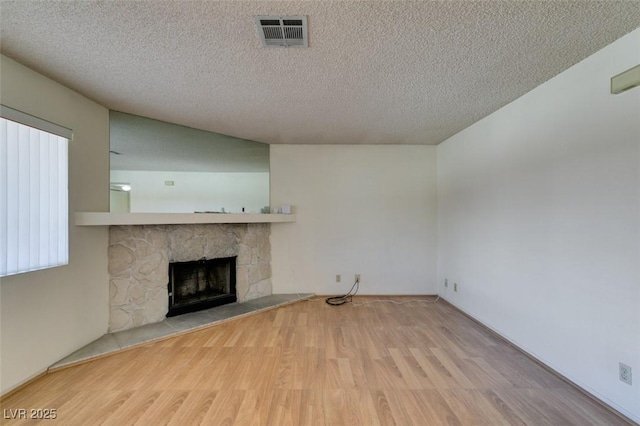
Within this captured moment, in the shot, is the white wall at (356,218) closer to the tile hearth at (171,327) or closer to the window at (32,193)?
the tile hearth at (171,327)

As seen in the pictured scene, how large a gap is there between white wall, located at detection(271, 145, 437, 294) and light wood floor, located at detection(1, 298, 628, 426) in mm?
1207

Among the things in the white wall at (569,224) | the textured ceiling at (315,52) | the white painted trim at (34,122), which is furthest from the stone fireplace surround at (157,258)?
the white wall at (569,224)

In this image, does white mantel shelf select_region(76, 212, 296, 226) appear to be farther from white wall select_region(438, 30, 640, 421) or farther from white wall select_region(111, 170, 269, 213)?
white wall select_region(438, 30, 640, 421)

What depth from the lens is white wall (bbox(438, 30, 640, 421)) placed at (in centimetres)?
150

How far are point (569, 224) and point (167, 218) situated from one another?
364 cm

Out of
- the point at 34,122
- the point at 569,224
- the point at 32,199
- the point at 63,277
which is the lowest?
the point at 63,277

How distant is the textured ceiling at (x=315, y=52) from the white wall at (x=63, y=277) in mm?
189

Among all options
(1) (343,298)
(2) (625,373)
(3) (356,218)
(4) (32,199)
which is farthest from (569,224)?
(4) (32,199)

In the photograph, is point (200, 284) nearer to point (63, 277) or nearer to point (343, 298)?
point (63, 277)

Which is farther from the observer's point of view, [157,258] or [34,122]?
[157,258]

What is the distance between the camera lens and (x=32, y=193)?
187cm

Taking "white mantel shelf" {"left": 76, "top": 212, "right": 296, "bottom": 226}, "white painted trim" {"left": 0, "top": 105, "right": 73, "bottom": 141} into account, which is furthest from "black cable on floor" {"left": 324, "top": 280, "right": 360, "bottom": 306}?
"white painted trim" {"left": 0, "top": 105, "right": 73, "bottom": 141}

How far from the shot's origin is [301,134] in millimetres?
3336

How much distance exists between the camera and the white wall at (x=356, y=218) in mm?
3830
